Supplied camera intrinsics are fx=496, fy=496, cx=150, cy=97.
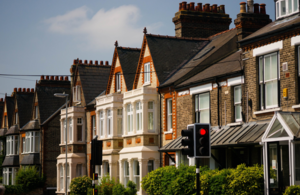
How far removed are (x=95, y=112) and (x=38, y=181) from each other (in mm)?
11685

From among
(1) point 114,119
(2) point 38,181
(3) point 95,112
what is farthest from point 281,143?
(2) point 38,181

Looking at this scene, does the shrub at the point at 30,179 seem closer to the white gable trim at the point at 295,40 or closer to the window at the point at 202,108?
the window at the point at 202,108

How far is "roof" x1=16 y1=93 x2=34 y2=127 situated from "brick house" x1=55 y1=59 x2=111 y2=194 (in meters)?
11.7

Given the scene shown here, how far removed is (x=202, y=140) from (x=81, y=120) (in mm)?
29617

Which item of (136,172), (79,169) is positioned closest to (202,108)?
(136,172)

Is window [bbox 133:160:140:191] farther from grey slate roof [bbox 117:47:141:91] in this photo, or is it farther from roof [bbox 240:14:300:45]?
roof [bbox 240:14:300:45]

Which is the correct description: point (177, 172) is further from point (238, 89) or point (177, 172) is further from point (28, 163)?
point (28, 163)

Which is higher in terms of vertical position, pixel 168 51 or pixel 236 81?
pixel 168 51

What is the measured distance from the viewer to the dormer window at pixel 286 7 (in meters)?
23.0

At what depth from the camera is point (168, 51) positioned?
3444 cm

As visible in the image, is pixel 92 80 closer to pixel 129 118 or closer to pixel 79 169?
pixel 79 169

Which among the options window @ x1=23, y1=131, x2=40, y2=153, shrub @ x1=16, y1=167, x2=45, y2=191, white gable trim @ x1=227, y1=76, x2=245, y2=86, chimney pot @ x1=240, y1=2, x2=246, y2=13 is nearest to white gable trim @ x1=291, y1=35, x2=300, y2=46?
white gable trim @ x1=227, y1=76, x2=245, y2=86

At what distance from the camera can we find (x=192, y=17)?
1473 inches

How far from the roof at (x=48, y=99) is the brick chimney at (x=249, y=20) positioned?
86.8 feet
